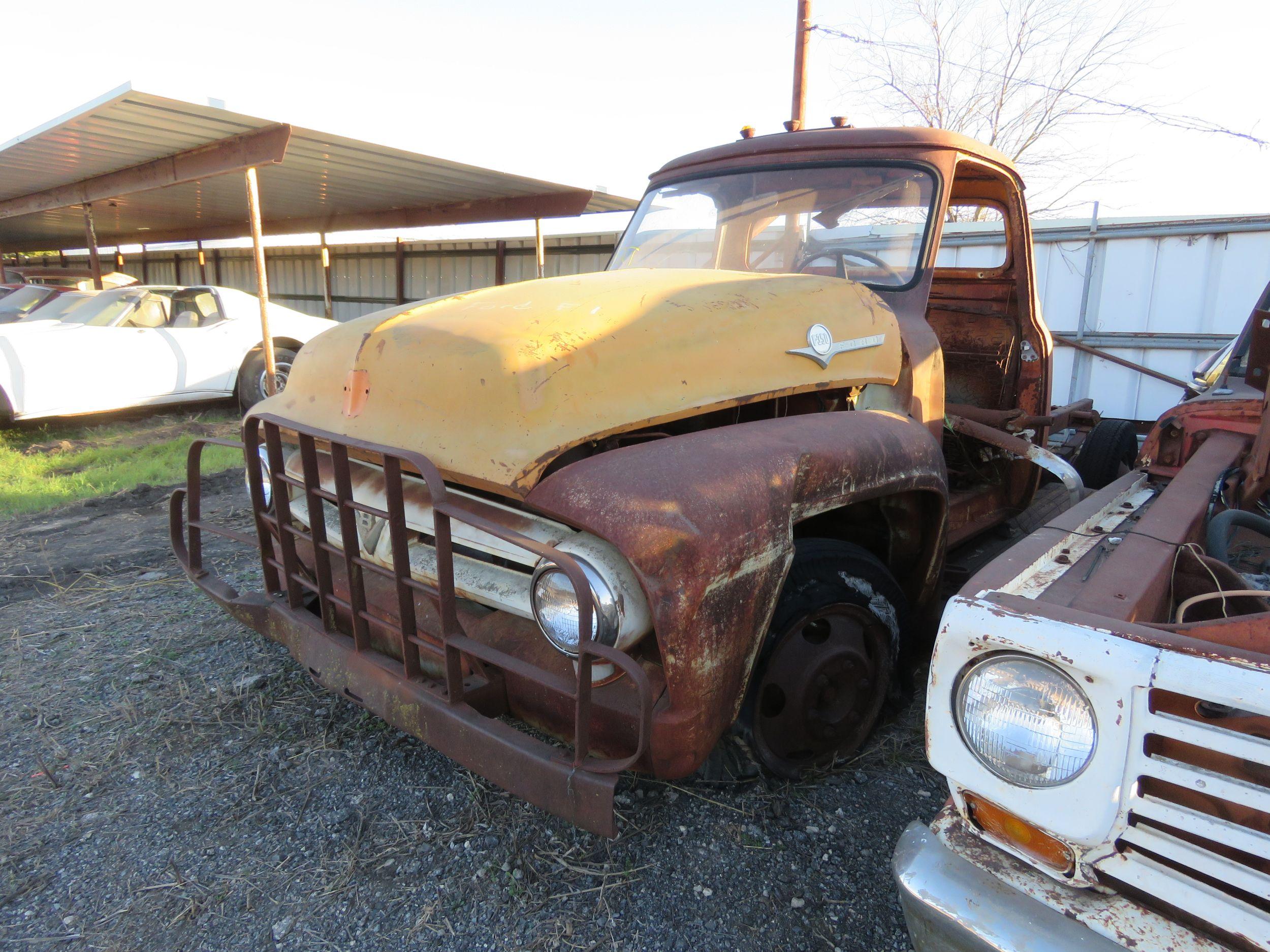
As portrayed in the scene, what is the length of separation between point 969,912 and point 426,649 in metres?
1.43

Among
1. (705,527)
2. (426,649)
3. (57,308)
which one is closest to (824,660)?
(705,527)

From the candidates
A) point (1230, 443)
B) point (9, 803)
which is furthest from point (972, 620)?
point (9, 803)

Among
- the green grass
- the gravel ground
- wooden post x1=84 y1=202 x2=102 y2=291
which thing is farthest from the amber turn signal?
wooden post x1=84 y1=202 x2=102 y2=291

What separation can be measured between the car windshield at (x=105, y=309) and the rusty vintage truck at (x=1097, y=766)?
10.1 metres

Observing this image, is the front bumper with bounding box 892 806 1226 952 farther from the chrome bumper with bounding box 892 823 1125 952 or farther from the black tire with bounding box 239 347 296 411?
the black tire with bounding box 239 347 296 411

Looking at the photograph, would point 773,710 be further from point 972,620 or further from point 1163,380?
point 1163,380

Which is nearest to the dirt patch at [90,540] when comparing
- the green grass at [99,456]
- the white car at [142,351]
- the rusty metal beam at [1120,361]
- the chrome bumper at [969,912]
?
the green grass at [99,456]

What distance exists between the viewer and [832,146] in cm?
318

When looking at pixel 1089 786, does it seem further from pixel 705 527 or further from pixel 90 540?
pixel 90 540

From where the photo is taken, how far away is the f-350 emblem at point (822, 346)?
8.05ft

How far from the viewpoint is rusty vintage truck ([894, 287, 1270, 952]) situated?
111 cm

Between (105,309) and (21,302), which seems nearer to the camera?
(105,309)

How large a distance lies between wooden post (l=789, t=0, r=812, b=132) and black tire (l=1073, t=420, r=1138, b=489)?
732cm

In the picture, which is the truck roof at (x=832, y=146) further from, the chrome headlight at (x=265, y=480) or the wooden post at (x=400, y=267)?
the wooden post at (x=400, y=267)
